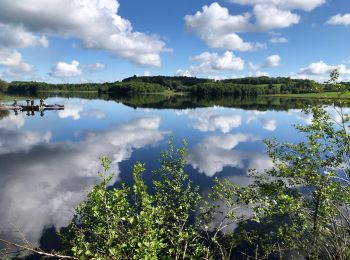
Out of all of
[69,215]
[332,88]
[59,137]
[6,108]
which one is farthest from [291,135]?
[6,108]

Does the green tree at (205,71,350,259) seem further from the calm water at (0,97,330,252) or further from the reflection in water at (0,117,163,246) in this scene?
the calm water at (0,97,330,252)

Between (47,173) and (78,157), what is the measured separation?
27.2 ft

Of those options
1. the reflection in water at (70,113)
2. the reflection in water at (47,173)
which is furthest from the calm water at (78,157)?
the reflection in water at (70,113)

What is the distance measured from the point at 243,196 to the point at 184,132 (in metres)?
57.7

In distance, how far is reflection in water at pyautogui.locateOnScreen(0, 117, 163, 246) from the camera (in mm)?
26359

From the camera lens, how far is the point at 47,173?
128 feet

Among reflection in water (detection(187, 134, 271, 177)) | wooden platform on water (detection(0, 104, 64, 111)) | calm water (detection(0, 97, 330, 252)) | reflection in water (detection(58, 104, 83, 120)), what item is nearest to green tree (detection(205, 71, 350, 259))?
calm water (detection(0, 97, 330, 252))

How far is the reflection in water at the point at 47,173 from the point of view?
86.5 feet

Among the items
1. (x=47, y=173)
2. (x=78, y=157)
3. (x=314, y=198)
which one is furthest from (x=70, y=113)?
(x=314, y=198)

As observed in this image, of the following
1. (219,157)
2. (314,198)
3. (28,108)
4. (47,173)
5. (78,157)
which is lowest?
(47,173)

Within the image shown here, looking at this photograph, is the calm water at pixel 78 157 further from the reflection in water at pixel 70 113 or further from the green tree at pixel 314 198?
the reflection in water at pixel 70 113

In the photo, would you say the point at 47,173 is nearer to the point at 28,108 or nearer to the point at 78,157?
the point at 78,157

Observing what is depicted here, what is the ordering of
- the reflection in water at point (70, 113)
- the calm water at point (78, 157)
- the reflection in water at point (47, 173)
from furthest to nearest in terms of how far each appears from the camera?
the reflection in water at point (70, 113)
the calm water at point (78, 157)
the reflection in water at point (47, 173)

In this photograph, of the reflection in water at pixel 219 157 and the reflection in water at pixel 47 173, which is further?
the reflection in water at pixel 219 157
